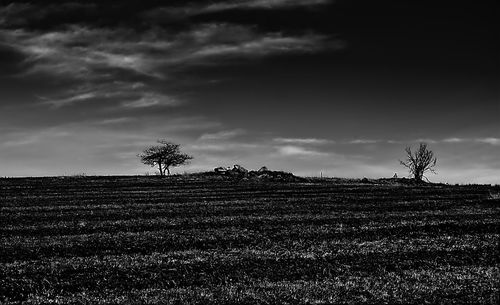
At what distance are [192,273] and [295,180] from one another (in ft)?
220

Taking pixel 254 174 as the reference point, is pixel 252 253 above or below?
below

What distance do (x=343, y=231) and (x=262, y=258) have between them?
9.96 meters

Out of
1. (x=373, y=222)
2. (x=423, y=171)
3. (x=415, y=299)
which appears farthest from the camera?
(x=423, y=171)

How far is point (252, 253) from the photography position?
23.2m

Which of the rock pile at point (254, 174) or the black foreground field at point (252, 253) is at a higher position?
the rock pile at point (254, 174)

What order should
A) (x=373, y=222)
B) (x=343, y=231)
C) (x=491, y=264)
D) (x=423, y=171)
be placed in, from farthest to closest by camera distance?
(x=423, y=171)
(x=373, y=222)
(x=343, y=231)
(x=491, y=264)

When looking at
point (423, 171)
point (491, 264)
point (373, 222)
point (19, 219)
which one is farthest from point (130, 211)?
point (423, 171)

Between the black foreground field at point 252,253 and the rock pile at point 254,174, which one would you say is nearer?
the black foreground field at point 252,253

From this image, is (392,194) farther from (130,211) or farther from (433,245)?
(433,245)

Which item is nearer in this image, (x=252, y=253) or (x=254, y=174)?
(x=252, y=253)

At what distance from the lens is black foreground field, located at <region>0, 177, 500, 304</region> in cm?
1600

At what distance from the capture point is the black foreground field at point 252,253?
16.0 metres

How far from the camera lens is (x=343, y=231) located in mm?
30609

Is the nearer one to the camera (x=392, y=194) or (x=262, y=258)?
(x=262, y=258)
